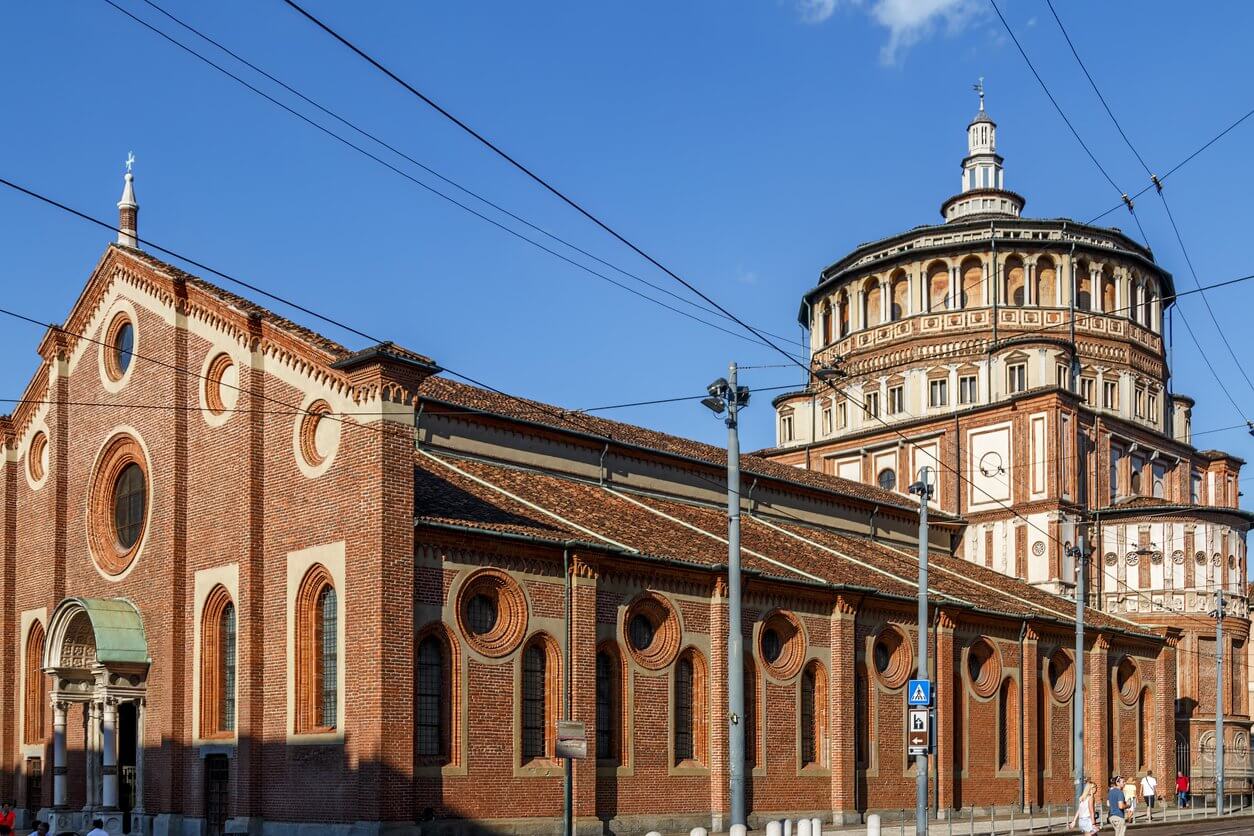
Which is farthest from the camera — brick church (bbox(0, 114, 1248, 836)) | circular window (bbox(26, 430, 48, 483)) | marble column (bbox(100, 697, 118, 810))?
circular window (bbox(26, 430, 48, 483))

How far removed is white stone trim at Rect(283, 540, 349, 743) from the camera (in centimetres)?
2841

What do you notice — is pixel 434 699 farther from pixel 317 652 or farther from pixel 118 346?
pixel 118 346

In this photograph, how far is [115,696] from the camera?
32.8m

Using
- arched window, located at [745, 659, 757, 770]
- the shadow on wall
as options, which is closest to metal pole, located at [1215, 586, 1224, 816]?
arched window, located at [745, 659, 757, 770]

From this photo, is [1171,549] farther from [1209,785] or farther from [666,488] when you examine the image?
[666,488]

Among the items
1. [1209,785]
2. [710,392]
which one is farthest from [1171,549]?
[710,392]

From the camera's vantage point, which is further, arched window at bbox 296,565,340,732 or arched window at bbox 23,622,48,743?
arched window at bbox 23,622,48,743

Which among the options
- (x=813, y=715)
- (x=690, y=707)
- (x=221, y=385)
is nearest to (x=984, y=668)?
(x=813, y=715)

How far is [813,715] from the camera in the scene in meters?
38.7

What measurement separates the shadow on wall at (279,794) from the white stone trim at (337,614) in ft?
0.84

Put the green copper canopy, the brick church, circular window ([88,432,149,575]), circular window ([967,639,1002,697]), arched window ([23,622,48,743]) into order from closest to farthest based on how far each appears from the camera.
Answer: the brick church
the green copper canopy
circular window ([88,432,149,575])
arched window ([23,622,48,743])
circular window ([967,639,1002,697])

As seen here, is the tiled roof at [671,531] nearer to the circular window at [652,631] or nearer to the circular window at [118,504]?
the circular window at [652,631]

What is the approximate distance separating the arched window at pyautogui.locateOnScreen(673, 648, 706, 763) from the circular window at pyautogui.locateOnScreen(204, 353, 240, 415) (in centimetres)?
1180

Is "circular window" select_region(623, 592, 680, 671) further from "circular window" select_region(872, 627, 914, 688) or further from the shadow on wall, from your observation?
"circular window" select_region(872, 627, 914, 688)
